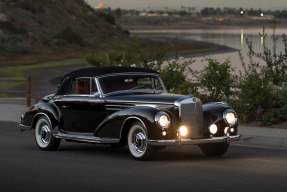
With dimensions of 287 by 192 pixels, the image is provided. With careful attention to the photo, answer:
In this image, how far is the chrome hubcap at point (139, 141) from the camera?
14297mm

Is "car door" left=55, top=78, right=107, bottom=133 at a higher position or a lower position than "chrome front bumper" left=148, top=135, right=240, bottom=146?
higher

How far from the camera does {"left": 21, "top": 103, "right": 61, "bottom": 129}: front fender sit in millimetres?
16219

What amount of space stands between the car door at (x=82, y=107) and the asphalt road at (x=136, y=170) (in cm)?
57

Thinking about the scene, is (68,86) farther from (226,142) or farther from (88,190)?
(88,190)

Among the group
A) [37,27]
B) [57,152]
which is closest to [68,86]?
[57,152]

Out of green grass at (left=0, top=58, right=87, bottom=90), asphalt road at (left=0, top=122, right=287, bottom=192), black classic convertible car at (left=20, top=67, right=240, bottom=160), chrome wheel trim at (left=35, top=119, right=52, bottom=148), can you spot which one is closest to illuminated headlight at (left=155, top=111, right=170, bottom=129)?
black classic convertible car at (left=20, top=67, right=240, bottom=160)

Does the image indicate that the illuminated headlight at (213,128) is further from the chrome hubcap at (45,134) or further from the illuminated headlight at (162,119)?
the chrome hubcap at (45,134)

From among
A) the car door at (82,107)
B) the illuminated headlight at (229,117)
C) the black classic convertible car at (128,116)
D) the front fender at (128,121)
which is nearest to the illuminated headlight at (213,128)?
the black classic convertible car at (128,116)

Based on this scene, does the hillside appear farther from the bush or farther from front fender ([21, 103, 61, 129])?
front fender ([21, 103, 61, 129])

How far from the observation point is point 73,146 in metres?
17.5

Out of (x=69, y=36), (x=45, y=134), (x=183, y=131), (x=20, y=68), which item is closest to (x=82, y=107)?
(x=45, y=134)

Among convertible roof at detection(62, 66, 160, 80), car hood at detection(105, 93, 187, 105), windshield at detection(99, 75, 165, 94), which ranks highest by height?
convertible roof at detection(62, 66, 160, 80)

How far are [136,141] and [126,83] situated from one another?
157cm

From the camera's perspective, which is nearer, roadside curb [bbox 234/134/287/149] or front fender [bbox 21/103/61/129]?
front fender [bbox 21/103/61/129]
